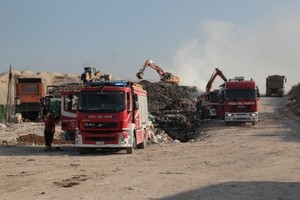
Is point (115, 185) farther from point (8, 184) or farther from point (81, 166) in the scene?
point (81, 166)

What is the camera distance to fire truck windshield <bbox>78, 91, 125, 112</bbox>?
67.4 ft

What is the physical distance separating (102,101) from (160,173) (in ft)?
22.8

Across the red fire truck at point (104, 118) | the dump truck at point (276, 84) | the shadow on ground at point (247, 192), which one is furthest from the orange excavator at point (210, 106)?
the shadow on ground at point (247, 192)

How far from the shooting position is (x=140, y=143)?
23.8 metres

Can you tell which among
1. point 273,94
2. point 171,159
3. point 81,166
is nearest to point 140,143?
point 171,159

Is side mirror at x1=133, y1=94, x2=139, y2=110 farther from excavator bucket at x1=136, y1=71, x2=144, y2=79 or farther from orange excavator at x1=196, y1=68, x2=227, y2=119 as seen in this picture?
excavator bucket at x1=136, y1=71, x2=144, y2=79

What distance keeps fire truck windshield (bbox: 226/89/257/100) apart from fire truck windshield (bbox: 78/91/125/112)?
671 inches

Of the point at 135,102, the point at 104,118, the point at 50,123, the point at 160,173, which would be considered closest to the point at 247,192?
the point at 160,173

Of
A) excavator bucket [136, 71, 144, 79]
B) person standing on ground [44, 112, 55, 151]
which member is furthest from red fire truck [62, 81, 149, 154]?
excavator bucket [136, 71, 144, 79]

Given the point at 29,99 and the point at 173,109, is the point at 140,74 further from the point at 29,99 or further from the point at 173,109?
the point at 29,99

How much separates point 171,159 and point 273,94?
56431 mm

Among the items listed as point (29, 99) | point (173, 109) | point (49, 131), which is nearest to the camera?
point (49, 131)

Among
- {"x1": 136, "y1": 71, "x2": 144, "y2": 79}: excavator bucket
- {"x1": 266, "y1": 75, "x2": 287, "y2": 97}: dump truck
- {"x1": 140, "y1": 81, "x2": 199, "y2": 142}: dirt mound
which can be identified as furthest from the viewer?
{"x1": 266, "y1": 75, "x2": 287, "y2": 97}: dump truck

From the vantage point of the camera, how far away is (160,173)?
47.5 feet
